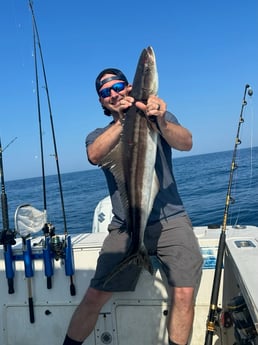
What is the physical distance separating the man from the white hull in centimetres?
34

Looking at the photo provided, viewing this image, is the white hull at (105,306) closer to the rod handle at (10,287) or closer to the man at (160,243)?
the rod handle at (10,287)

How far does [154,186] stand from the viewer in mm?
2906

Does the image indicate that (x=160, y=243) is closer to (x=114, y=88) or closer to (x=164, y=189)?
(x=164, y=189)

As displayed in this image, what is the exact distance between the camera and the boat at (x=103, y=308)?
3.68 m

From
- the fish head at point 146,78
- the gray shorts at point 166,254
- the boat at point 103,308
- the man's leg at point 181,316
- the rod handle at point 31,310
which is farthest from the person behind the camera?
the rod handle at point 31,310

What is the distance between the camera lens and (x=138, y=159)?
272 cm

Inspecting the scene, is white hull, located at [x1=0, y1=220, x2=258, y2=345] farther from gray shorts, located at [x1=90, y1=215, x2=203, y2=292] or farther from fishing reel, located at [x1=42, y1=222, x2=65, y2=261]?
gray shorts, located at [x1=90, y1=215, x2=203, y2=292]

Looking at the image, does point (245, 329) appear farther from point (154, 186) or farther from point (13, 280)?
point (13, 280)

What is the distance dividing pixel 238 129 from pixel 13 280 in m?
3.11

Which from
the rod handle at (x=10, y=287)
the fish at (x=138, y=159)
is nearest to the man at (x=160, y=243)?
the fish at (x=138, y=159)

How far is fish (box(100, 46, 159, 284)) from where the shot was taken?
2.66 metres

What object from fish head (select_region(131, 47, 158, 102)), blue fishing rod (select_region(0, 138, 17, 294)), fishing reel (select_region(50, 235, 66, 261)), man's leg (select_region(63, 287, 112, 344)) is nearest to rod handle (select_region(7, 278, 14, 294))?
→ blue fishing rod (select_region(0, 138, 17, 294))

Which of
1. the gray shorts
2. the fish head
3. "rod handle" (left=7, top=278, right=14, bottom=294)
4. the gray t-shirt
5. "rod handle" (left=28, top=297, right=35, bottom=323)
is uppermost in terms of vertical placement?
the fish head

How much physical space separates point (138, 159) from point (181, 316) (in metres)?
1.46
